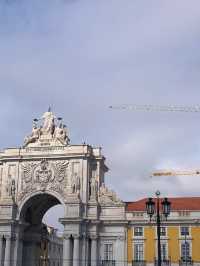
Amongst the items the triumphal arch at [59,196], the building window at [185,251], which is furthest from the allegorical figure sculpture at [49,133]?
the building window at [185,251]

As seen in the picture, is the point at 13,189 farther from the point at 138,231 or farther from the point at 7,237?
the point at 138,231

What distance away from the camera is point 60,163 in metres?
→ 55.8

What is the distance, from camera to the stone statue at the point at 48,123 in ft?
189

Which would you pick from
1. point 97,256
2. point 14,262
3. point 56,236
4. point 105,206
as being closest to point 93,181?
point 105,206

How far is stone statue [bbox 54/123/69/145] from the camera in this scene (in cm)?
5689

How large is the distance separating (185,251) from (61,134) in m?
18.3

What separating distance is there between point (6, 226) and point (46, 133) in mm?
11045

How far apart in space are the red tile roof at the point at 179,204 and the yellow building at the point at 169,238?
0.34ft

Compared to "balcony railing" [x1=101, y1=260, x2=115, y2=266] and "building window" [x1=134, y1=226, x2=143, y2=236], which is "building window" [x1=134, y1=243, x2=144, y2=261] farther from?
"balcony railing" [x1=101, y1=260, x2=115, y2=266]

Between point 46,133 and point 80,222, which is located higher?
point 46,133

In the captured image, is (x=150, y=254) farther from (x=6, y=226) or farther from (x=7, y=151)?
(x=7, y=151)

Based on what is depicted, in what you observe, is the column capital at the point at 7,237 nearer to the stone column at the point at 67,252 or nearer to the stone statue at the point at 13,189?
the stone statue at the point at 13,189

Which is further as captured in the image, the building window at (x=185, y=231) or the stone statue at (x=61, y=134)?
the stone statue at (x=61, y=134)

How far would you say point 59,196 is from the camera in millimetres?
54781
